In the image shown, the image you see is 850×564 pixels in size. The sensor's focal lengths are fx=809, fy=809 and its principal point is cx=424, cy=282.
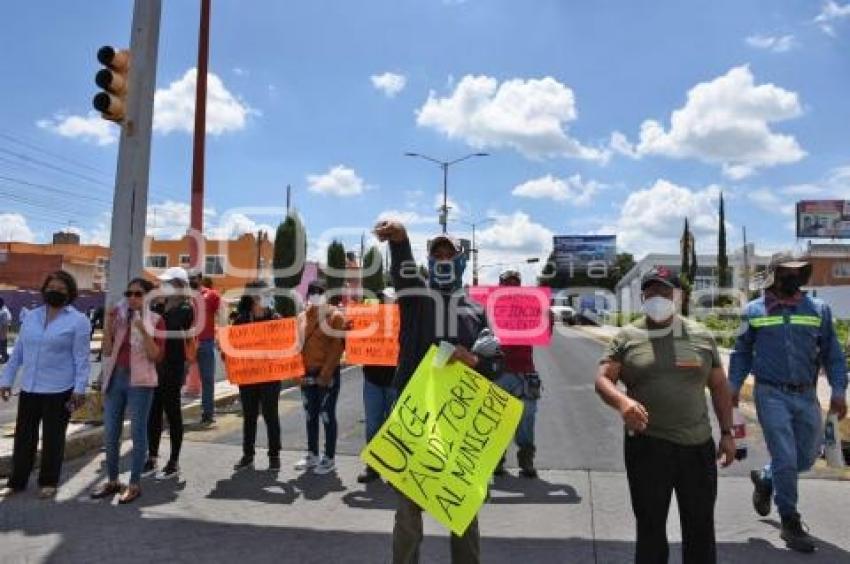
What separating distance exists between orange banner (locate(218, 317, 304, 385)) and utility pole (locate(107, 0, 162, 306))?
4.11 feet

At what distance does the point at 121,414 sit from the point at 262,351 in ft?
5.62

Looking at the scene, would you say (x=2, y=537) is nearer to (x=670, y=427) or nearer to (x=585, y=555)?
(x=585, y=555)

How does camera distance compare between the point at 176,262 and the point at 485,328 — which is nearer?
the point at 485,328

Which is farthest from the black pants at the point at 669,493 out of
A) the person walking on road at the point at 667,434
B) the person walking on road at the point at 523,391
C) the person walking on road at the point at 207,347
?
the person walking on road at the point at 207,347

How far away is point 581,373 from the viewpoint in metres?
19.6

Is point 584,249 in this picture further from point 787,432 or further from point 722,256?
point 787,432

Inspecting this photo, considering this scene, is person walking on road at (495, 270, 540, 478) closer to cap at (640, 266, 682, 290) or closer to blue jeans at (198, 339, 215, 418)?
cap at (640, 266, 682, 290)

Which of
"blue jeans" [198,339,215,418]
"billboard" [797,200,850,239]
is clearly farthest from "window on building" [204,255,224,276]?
"blue jeans" [198,339,215,418]

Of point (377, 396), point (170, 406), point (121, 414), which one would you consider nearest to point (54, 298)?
point (121, 414)

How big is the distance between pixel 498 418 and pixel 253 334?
183 inches

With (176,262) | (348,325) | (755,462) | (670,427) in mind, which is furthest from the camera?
(176,262)

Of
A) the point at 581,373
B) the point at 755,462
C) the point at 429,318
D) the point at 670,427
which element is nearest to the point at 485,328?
the point at 429,318

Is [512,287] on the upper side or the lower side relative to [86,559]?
upper

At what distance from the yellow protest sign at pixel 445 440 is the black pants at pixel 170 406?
406 cm
